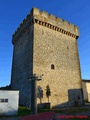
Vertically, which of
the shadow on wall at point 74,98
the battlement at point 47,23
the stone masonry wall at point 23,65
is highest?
the battlement at point 47,23

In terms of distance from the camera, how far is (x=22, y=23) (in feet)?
71.5

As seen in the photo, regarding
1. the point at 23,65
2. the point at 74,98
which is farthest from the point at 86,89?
the point at 23,65

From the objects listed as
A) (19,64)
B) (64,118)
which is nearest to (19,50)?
(19,64)

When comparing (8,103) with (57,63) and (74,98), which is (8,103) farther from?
(74,98)

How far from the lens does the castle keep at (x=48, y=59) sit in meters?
17.7

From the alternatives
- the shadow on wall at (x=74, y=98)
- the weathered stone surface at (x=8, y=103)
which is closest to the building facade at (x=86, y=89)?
the shadow on wall at (x=74, y=98)

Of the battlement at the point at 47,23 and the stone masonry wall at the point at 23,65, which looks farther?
the battlement at the point at 47,23

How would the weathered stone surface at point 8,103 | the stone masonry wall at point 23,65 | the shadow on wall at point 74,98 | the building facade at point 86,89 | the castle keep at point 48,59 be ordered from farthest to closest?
the building facade at point 86,89
the shadow on wall at point 74,98
the castle keep at point 48,59
the stone masonry wall at point 23,65
the weathered stone surface at point 8,103

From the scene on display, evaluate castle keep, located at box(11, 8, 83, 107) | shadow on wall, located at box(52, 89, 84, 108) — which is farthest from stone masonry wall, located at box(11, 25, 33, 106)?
shadow on wall, located at box(52, 89, 84, 108)

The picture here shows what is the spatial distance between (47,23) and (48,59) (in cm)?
500

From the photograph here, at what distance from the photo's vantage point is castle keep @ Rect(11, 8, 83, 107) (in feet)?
57.9

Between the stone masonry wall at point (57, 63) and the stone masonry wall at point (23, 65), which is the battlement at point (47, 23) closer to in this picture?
the stone masonry wall at point (57, 63)

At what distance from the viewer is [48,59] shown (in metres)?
18.7

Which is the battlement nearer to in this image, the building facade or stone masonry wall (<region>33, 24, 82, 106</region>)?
stone masonry wall (<region>33, 24, 82, 106</region>)
